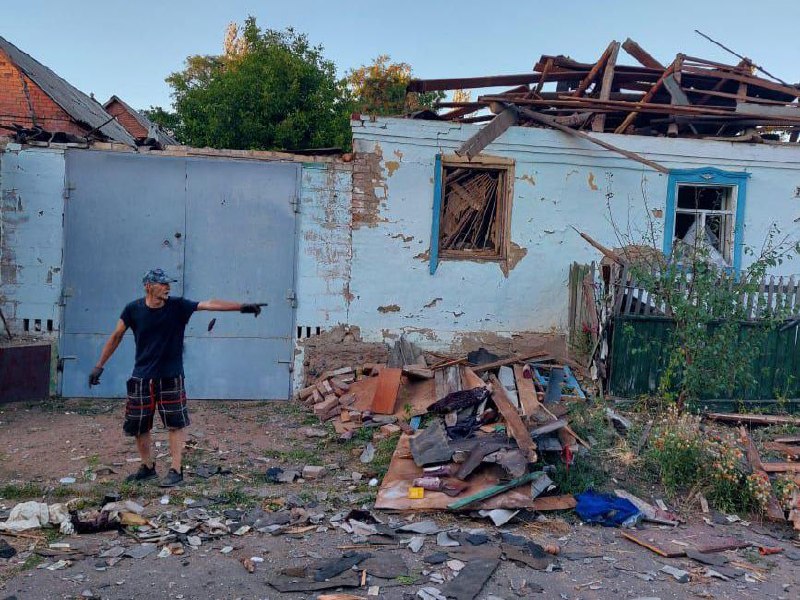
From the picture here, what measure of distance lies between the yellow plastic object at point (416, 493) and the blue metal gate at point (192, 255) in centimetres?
374

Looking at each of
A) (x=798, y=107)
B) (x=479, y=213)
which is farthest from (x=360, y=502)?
(x=798, y=107)

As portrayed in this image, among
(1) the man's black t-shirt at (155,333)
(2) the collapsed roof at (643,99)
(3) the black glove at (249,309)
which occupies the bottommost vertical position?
(1) the man's black t-shirt at (155,333)

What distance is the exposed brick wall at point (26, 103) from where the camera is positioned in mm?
12508

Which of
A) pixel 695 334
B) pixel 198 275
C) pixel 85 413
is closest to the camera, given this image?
pixel 695 334

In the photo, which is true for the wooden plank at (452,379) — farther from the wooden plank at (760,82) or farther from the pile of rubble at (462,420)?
the wooden plank at (760,82)

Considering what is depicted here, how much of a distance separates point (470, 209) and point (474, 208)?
0.05 meters

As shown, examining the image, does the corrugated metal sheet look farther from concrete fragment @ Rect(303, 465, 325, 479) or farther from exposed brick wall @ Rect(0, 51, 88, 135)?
concrete fragment @ Rect(303, 465, 325, 479)

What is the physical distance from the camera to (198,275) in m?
8.71

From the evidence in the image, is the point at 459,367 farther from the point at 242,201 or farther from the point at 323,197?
the point at 242,201

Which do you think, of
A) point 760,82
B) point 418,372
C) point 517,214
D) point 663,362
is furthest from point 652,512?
point 760,82

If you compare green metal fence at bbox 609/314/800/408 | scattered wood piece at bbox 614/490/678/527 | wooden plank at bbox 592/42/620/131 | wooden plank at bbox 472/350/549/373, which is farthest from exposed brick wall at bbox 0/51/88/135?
scattered wood piece at bbox 614/490/678/527

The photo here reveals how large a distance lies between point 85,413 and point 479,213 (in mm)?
5374

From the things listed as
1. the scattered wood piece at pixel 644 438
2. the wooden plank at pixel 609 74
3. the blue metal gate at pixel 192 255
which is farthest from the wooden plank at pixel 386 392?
the wooden plank at pixel 609 74

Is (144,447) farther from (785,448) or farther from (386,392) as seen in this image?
(785,448)
